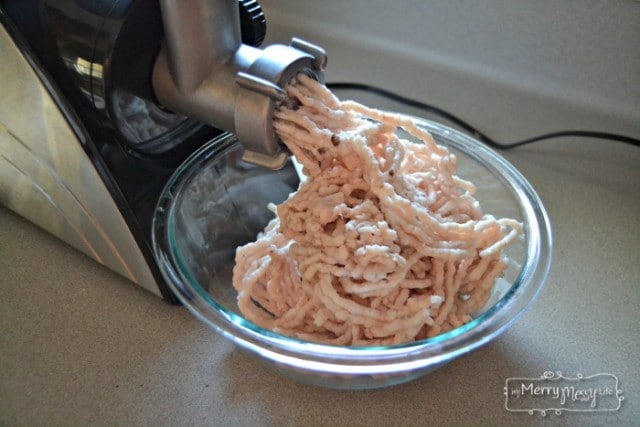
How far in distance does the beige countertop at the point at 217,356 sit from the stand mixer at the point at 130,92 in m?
0.10

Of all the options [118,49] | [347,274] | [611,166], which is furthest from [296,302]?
[611,166]

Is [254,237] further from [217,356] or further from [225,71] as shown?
[225,71]

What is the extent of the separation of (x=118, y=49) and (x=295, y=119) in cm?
19

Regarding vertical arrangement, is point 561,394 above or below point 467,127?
below

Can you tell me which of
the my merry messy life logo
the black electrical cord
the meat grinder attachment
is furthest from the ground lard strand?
the black electrical cord

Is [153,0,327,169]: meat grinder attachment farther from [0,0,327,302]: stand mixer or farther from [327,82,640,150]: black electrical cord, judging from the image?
[327,82,640,150]: black electrical cord

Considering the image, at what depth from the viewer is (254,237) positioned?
0.84 m

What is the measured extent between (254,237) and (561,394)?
442 millimetres

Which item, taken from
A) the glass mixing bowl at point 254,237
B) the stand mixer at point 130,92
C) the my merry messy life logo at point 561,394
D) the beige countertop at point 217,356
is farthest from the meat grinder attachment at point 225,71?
the my merry messy life logo at point 561,394

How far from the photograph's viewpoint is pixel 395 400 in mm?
688

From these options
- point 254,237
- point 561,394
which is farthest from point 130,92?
point 561,394

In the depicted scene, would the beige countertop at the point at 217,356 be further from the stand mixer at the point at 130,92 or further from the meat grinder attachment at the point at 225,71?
the meat grinder attachment at the point at 225,71

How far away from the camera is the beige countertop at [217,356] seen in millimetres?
678

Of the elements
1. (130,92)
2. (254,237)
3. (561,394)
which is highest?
(130,92)
